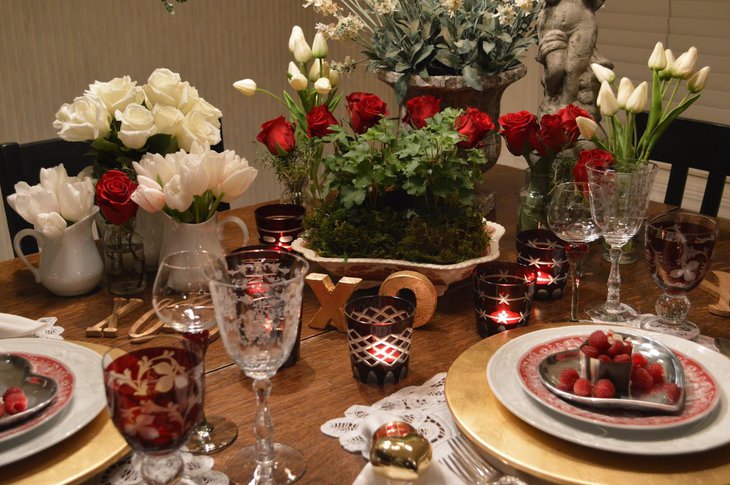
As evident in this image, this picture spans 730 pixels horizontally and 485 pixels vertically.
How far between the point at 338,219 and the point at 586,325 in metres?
0.44

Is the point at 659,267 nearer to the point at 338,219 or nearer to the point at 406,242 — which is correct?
the point at 406,242

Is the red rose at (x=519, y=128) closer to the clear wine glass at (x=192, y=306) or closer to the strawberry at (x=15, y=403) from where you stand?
the clear wine glass at (x=192, y=306)

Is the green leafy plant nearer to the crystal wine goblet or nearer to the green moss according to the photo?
the green moss

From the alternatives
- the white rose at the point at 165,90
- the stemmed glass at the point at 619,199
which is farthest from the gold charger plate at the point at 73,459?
the stemmed glass at the point at 619,199

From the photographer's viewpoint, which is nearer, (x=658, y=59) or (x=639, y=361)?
(x=639, y=361)

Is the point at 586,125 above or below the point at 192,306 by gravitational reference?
above

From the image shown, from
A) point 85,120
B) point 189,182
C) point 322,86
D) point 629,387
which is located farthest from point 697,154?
point 85,120

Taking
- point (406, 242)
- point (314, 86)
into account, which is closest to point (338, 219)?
point (406, 242)

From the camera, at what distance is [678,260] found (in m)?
1.23

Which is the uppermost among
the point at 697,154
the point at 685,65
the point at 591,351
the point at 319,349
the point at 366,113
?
the point at 685,65

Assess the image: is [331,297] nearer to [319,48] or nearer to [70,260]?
[70,260]

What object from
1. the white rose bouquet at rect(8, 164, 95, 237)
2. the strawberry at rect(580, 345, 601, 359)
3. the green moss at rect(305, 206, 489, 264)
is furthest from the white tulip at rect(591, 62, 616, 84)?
the white rose bouquet at rect(8, 164, 95, 237)

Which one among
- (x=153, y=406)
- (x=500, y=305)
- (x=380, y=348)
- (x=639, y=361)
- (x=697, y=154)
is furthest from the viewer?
(x=697, y=154)

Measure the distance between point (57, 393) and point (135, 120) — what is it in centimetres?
54
